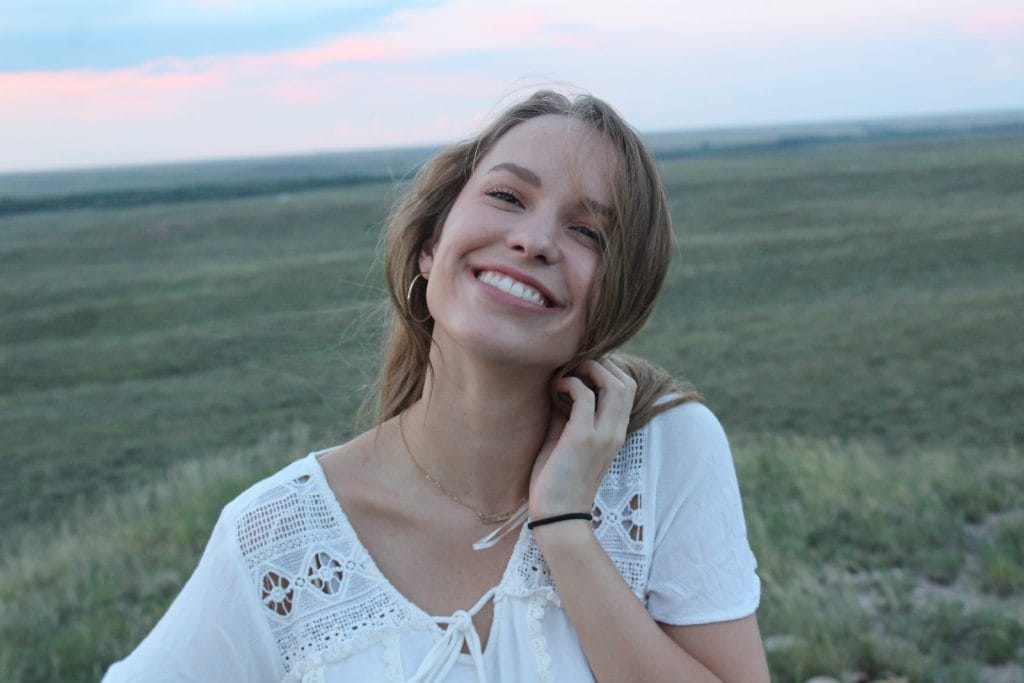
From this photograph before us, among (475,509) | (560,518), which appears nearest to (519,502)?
(475,509)

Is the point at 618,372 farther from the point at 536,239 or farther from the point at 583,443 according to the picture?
the point at 536,239

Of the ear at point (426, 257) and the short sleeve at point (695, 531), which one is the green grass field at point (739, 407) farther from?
the short sleeve at point (695, 531)

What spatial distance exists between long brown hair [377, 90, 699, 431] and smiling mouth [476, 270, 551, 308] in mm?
112

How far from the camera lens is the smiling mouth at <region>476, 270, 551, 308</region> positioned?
1979 mm

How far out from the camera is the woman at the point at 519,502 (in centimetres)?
181

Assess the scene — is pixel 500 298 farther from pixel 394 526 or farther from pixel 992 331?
pixel 992 331

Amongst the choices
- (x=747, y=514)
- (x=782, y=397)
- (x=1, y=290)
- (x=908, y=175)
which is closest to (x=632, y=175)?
(x=747, y=514)

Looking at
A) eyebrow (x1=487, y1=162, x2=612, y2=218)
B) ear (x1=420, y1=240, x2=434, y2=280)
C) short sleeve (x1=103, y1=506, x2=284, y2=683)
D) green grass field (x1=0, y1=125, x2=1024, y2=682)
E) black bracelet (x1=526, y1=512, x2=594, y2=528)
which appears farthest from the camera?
green grass field (x1=0, y1=125, x2=1024, y2=682)

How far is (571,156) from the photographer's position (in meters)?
2.06

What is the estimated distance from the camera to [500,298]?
6.50 feet

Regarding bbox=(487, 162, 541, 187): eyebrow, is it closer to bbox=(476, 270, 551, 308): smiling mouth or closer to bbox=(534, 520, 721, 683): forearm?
bbox=(476, 270, 551, 308): smiling mouth

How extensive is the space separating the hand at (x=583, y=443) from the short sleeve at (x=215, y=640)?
1.76 feet

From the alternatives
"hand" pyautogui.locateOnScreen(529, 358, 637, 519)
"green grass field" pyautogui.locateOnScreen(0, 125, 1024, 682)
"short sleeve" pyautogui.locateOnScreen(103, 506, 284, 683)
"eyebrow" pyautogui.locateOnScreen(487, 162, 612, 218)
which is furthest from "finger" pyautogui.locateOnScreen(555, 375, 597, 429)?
"green grass field" pyautogui.locateOnScreen(0, 125, 1024, 682)

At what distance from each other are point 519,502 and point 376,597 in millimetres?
391
